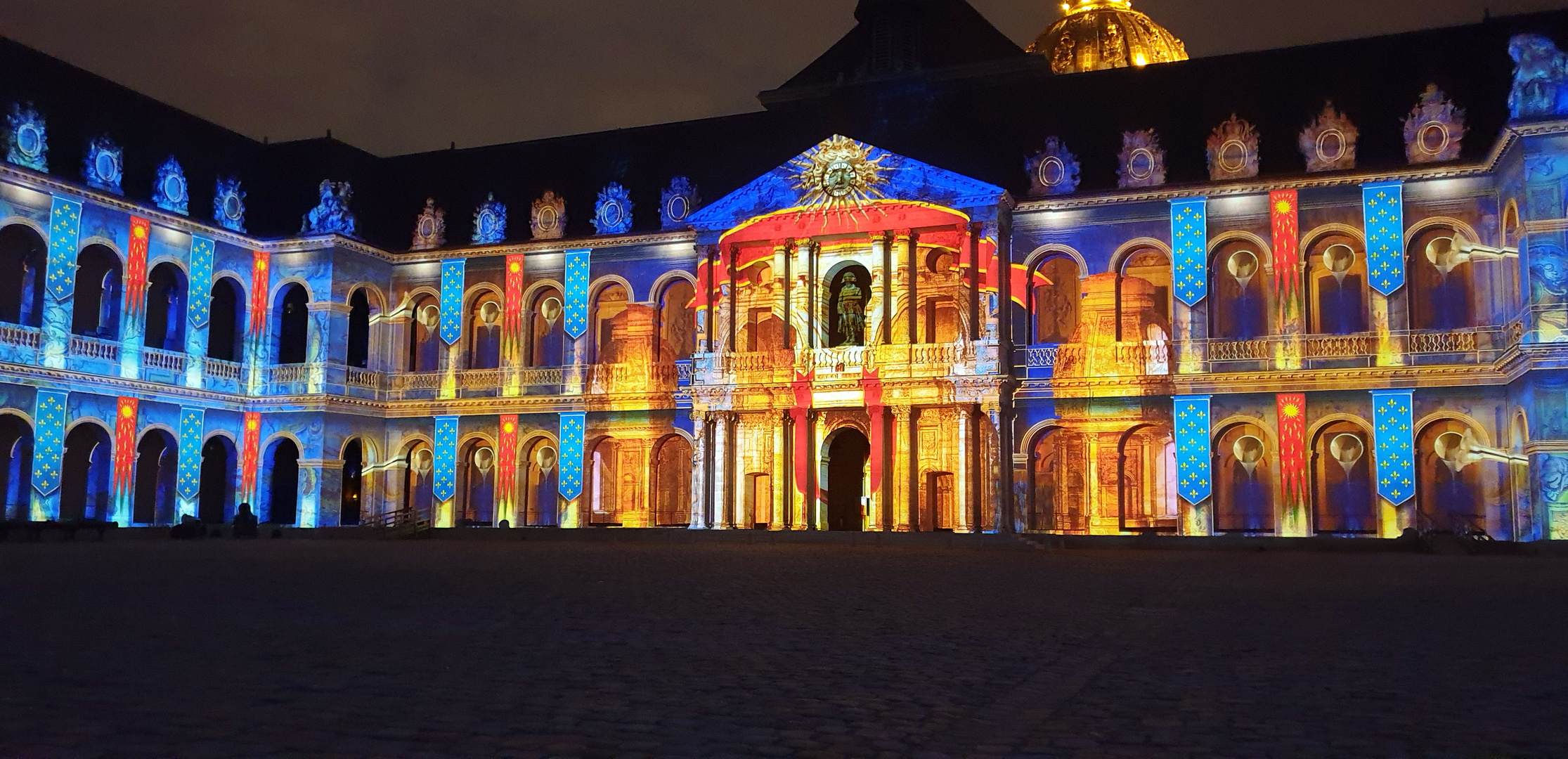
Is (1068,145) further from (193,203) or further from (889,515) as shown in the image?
(193,203)

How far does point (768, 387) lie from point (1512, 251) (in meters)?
18.7

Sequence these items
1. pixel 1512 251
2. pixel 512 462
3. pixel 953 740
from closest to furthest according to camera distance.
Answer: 1. pixel 953 740
2. pixel 1512 251
3. pixel 512 462

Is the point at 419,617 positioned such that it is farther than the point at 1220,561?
No

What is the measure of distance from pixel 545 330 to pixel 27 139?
15.3 metres

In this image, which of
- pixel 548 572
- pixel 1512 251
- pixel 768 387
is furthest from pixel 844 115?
pixel 548 572

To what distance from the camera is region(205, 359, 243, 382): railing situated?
3934cm

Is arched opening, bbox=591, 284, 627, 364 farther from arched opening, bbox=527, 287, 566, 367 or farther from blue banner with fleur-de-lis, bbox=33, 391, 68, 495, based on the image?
blue banner with fleur-de-lis, bbox=33, 391, 68, 495

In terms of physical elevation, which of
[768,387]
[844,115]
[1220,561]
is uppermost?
[844,115]

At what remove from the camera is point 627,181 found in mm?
43094

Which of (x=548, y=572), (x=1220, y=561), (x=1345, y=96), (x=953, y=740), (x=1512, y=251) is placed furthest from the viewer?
(x=1345, y=96)

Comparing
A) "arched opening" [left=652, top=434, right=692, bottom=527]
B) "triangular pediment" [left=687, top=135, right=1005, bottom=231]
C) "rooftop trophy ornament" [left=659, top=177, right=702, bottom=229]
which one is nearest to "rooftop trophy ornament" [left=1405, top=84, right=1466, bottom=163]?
"triangular pediment" [left=687, top=135, right=1005, bottom=231]

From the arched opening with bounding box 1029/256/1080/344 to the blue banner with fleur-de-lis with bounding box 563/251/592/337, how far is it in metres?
13.5

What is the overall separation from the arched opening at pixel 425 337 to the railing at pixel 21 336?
11680mm

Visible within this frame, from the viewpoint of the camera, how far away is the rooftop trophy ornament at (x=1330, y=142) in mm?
34375
